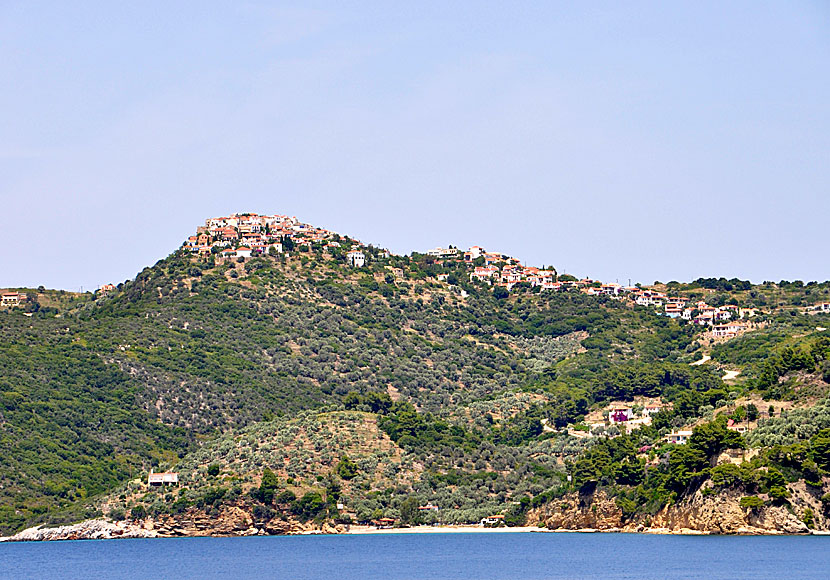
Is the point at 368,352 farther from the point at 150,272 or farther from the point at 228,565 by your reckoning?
the point at 228,565

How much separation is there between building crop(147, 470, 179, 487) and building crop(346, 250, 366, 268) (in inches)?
2995

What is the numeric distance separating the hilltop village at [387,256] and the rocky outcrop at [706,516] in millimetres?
69284

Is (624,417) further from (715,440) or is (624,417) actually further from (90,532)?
(90,532)

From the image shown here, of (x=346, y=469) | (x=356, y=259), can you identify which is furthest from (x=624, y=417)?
(x=356, y=259)

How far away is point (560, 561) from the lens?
242 feet

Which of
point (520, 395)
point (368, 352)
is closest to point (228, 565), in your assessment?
point (520, 395)

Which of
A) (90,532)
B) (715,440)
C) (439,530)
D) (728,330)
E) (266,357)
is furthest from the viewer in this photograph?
(728,330)

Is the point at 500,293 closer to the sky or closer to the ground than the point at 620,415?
closer to the sky

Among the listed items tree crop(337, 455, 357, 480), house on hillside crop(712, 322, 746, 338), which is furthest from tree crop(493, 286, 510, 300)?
tree crop(337, 455, 357, 480)

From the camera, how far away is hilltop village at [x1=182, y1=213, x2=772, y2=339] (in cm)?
16938

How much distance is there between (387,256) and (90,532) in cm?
8910

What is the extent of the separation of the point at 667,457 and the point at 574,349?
6939cm

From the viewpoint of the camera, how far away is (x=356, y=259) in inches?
6993

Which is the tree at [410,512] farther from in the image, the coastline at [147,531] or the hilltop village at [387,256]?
the hilltop village at [387,256]
